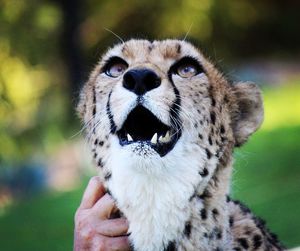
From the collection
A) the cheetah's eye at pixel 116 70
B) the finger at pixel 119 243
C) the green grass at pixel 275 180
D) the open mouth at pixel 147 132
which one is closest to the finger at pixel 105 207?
the finger at pixel 119 243

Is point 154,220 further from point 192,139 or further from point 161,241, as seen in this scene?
point 192,139

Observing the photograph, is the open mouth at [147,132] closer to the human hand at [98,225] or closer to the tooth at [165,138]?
the tooth at [165,138]

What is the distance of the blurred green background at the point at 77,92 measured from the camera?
254 inches

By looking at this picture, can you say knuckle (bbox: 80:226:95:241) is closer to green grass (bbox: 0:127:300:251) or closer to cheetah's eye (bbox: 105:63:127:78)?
cheetah's eye (bbox: 105:63:127:78)

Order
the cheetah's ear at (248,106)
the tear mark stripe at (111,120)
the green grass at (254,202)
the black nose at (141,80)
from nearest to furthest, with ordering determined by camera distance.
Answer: the black nose at (141,80), the tear mark stripe at (111,120), the cheetah's ear at (248,106), the green grass at (254,202)

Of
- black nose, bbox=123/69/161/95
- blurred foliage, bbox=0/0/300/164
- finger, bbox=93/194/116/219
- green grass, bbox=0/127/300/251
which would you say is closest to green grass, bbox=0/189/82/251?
green grass, bbox=0/127/300/251

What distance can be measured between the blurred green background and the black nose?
2.16 feet

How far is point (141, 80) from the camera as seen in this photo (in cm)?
297

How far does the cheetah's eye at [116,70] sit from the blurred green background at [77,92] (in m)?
0.48

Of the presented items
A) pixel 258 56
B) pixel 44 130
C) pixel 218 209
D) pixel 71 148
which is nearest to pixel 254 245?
pixel 218 209

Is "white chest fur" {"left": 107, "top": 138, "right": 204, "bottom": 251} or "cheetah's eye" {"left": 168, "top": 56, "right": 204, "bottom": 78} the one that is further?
"cheetah's eye" {"left": 168, "top": 56, "right": 204, "bottom": 78}

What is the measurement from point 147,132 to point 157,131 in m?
0.04

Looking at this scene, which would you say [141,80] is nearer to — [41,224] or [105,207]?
[105,207]

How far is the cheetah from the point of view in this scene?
3.03 meters
